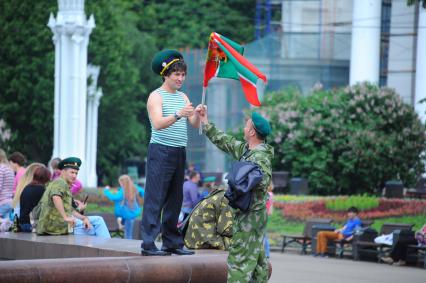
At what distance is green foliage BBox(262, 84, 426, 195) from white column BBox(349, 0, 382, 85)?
13.6 metres

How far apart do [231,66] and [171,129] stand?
2.94 feet

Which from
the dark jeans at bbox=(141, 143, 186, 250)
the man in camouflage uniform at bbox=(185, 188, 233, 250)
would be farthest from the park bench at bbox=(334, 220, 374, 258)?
the dark jeans at bbox=(141, 143, 186, 250)

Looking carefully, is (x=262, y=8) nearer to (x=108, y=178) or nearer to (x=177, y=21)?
(x=177, y=21)

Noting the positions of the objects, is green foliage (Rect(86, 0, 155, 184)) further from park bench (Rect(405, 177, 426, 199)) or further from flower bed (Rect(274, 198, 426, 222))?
flower bed (Rect(274, 198, 426, 222))

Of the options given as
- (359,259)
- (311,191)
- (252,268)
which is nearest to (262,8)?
(311,191)

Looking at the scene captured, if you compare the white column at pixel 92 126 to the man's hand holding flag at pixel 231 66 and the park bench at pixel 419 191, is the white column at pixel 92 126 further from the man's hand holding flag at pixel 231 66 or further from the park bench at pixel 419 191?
the man's hand holding flag at pixel 231 66

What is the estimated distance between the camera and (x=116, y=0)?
208 ft

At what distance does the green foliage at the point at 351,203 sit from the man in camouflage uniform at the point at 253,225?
24.2m

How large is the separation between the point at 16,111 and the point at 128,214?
27.0 metres

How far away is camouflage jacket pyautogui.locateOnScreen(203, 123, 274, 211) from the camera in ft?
37.1

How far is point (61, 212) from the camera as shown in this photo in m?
15.6

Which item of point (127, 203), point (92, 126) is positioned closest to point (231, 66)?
point (127, 203)

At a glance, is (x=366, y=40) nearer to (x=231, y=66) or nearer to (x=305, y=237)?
(x=305, y=237)

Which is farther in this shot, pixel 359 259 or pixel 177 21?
→ pixel 177 21
